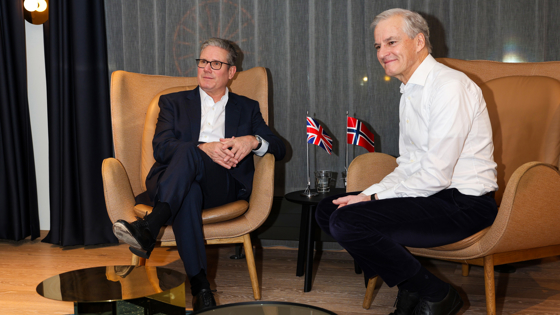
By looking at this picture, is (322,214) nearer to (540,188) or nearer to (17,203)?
(540,188)

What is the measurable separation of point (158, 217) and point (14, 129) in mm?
1886

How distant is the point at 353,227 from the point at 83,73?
222 centimetres

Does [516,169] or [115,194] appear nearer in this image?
[516,169]

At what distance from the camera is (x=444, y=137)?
146 cm

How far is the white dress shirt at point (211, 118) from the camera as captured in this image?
7.44 ft

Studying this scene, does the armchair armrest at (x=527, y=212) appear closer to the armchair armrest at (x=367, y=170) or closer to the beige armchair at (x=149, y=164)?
the armchair armrest at (x=367, y=170)

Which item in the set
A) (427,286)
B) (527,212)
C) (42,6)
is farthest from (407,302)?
(42,6)

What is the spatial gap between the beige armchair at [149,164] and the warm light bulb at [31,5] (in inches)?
46.2

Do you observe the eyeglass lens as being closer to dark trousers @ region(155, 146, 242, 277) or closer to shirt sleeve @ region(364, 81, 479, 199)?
dark trousers @ region(155, 146, 242, 277)

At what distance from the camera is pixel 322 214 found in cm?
171

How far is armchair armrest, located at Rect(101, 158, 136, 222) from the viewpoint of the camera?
6.38 feet

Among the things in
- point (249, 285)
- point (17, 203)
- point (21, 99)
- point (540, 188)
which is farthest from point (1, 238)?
point (540, 188)

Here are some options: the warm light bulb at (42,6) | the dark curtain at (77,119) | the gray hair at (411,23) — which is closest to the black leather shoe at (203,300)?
the gray hair at (411,23)

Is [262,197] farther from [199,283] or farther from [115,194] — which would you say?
[115,194]
